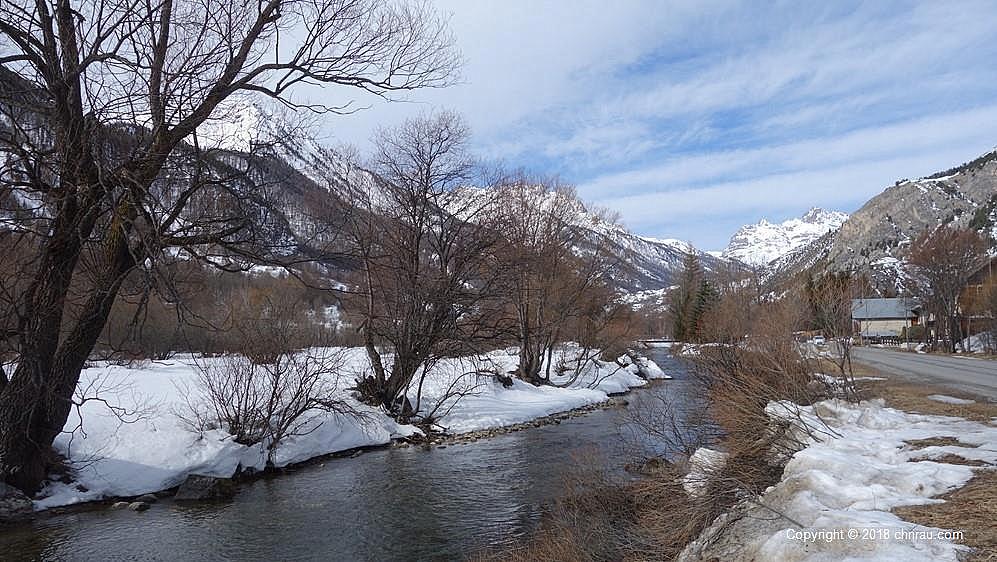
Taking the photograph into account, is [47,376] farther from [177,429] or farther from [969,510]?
[969,510]

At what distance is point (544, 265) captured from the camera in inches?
1369

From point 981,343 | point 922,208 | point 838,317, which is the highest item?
point 922,208

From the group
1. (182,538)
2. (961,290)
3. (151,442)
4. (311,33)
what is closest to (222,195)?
(311,33)

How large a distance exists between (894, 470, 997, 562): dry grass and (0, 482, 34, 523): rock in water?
592 inches

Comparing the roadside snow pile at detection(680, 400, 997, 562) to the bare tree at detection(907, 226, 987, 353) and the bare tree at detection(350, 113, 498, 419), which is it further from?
the bare tree at detection(907, 226, 987, 353)

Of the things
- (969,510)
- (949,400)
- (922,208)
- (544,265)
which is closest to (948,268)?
(544,265)

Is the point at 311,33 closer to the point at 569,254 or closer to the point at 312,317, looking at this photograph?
the point at 312,317

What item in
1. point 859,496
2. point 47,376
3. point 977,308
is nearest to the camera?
point 859,496

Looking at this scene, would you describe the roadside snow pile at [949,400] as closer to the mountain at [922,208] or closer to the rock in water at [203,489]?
the rock in water at [203,489]

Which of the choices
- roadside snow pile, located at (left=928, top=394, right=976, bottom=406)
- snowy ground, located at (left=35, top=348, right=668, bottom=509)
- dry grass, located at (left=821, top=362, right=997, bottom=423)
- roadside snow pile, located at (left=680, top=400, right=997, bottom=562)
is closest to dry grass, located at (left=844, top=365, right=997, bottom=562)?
roadside snow pile, located at (left=680, top=400, right=997, bottom=562)

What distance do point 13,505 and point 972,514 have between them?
1575cm

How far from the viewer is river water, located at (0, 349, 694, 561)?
11.1 meters

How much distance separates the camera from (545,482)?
15391mm

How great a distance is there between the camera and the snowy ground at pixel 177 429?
48.3ft
